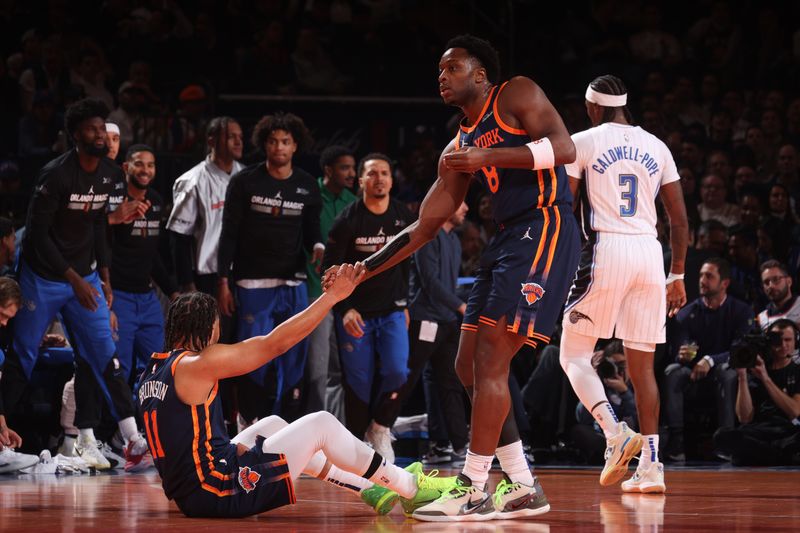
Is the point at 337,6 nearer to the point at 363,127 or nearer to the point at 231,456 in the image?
the point at 363,127

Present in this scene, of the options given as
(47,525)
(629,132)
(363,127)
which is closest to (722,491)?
(629,132)

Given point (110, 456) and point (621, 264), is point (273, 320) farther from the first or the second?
point (621, 264)

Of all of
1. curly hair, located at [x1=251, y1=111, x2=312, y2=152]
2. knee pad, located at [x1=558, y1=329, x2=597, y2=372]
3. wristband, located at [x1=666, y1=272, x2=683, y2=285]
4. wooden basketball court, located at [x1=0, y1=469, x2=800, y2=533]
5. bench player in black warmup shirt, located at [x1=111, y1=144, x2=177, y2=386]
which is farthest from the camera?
bench player in black warmup shirt, located at [x1=111, y1=144, x2=177, y2=386]

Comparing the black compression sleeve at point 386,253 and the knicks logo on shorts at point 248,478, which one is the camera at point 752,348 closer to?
the black compression sleeve at point 386,253

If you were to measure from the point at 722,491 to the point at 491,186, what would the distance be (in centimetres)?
217

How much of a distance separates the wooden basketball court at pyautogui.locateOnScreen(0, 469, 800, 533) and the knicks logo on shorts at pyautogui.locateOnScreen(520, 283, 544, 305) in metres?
0.85

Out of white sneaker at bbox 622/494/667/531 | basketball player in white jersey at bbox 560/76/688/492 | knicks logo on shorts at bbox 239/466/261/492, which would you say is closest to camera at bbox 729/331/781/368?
basketball player in white jersey at bbox 560/76/688/492

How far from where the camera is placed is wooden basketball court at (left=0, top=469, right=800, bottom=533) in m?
4.43

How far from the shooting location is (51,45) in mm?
11922

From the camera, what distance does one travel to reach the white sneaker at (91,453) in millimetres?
7539

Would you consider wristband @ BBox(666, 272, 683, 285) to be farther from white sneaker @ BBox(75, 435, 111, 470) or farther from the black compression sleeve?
white sneaker @ BBox(75, 435, 111, 470)

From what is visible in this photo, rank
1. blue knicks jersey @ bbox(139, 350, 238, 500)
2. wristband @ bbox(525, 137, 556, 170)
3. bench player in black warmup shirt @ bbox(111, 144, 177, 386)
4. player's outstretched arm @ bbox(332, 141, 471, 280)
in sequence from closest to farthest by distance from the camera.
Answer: blue knicks jersey @ bbox(139, 350, 238, 500)
wristband @ bbox(525, 137, 556, 170)
player's outstretched arm @ bbox(332, 141, 471, 280)
bench player in black warmup shirt @ bbox(111, 144, 177, 386)

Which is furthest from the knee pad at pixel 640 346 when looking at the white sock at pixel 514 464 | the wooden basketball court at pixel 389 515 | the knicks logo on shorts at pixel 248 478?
the knicks logo on shorts at pixel 248 478

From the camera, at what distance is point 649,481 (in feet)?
19.2
